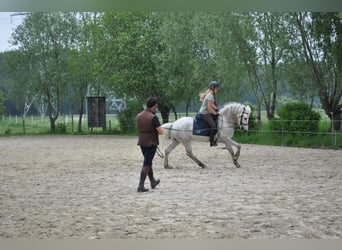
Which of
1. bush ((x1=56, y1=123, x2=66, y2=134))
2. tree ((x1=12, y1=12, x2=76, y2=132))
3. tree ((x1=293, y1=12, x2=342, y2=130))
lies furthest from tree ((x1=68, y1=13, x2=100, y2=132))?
tree ((x1=293, y1=12, x2=342, y2=130))

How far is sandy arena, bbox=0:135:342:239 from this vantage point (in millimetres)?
3643

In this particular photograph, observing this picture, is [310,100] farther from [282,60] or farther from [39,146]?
[39,146]

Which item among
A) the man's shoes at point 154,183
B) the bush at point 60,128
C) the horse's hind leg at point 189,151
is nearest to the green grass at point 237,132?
the bush at point 60,128

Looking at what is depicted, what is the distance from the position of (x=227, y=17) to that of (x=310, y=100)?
1.51m

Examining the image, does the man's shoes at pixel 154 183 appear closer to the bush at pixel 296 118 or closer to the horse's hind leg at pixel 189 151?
the horse's hind leg at pixel 189 151

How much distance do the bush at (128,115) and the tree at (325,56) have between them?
A: 2144mm

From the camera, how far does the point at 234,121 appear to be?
598cm

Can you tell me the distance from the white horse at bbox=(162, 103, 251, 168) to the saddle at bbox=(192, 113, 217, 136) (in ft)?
0.13

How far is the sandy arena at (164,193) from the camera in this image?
3.64 meters

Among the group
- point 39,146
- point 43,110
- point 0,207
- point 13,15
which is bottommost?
point 0,207

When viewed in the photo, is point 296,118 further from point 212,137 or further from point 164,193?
point 164,193

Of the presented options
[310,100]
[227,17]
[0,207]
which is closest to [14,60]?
[0,207]

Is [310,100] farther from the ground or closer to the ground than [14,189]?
farther from the ground

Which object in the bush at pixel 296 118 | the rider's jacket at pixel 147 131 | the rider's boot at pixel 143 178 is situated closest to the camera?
the rider's jacket at pixel 147 131
